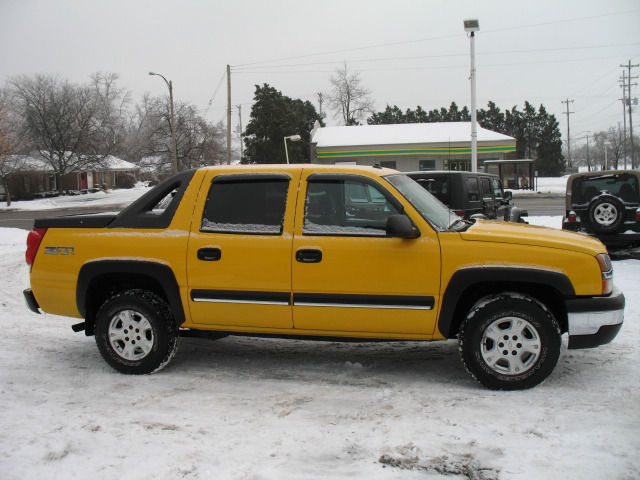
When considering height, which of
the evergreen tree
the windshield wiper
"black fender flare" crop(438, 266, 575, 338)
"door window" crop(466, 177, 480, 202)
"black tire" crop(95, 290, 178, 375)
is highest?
the evergreen tree

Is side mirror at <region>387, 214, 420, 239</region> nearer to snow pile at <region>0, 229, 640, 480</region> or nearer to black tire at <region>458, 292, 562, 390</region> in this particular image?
black tire at <region>458, 292, 562, 390</region>

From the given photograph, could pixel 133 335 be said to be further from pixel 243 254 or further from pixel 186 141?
pixel 186 141

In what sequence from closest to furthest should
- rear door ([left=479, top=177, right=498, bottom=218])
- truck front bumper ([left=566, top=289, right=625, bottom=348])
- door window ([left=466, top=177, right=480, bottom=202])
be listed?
truck front bumper ([left=566, top=289, right=625, bottom=348]) < door window ([left=466, top=177, right=480, bottom=202]) < rear door ([left=479, top=177, right=498, bottom=218])

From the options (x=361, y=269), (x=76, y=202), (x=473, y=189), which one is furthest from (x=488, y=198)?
(x=76, y=202)

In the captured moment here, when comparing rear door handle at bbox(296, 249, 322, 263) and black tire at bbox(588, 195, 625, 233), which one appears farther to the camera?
black tire at bbox(588, 195, 625, 233)

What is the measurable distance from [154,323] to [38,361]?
143 cm

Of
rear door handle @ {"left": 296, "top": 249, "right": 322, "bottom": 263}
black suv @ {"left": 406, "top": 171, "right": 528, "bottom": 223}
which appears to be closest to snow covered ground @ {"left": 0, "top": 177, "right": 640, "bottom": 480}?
rear door handle @ {"left": 296, "top": 249, "right": 322, "bottom": 263}

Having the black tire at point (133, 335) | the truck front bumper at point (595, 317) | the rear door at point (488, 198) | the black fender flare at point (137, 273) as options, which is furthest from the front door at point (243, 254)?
the rear door at point (488, 198)

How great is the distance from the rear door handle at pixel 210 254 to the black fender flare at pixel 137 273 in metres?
0.31

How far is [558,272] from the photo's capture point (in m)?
4.45

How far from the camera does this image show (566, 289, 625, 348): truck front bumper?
4.46 meters

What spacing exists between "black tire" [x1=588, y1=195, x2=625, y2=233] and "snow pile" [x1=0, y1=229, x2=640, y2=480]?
16.9 ft

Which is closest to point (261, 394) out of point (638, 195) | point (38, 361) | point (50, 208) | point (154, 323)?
point (154, 323)

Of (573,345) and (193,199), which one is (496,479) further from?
(193,199)
